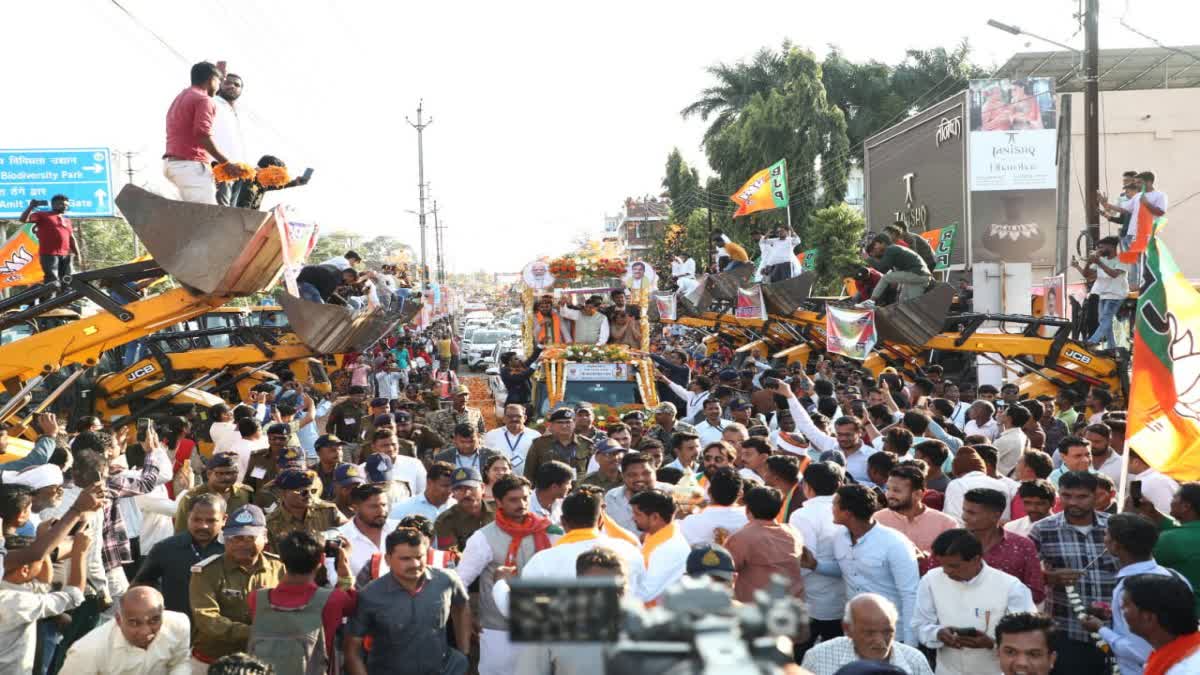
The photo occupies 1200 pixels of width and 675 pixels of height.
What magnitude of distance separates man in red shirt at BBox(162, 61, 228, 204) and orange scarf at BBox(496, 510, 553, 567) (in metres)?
5.25

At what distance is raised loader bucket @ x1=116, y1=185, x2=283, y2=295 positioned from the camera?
1017 centimetres

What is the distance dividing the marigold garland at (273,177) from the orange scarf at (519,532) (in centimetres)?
550

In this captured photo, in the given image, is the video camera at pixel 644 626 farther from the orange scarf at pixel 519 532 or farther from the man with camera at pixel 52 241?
the man with camera at pixel 52 241

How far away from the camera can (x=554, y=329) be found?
16766 millimetres

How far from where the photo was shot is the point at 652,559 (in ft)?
18.5

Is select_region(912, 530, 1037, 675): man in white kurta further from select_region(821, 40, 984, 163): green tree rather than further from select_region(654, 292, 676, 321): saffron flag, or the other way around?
select_region(821, 40, 984, 163): green tree

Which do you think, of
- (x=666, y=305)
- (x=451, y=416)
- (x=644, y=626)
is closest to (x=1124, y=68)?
(x=666, y=305)

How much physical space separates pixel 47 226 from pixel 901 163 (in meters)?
38.2

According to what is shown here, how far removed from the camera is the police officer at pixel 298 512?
22.5 ft

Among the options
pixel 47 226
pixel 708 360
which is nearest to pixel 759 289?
pixel 708 360

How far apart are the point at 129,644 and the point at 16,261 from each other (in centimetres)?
2282

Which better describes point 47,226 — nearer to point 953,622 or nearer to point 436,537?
point 436,537

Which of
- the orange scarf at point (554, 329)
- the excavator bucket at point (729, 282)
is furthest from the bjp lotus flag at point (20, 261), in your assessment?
the excavator bucket at point (729, 282)

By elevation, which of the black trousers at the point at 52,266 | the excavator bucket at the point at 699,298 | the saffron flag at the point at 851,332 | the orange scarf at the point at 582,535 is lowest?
the orange scarf at the point at 582,535
